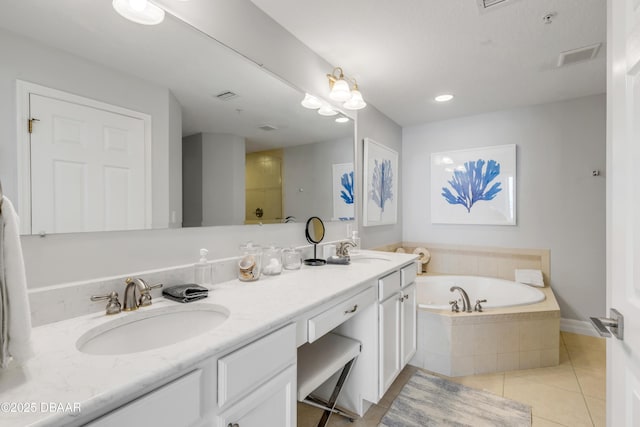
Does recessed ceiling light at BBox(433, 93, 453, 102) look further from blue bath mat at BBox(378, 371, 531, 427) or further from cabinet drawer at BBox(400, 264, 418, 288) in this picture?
blue bath mat at BBox(378, 371, 531, 427)

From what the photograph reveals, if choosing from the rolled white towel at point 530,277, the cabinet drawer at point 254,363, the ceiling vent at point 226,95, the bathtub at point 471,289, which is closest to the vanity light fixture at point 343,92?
the ceiling vent at point 226,95

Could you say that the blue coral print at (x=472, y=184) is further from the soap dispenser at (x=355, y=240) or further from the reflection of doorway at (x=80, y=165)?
the reflection of doorway at (x=80, y=165)

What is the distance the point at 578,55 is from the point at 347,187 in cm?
186

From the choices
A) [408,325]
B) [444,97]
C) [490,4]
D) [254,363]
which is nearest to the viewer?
[254,363]

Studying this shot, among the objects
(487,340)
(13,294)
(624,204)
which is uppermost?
(624,204)

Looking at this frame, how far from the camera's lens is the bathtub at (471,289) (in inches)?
113

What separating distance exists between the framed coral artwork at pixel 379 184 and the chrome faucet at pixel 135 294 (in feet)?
6.44

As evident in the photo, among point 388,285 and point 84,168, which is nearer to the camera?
point 84,168

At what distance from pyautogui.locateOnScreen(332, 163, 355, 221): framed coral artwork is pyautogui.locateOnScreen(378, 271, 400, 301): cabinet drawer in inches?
28.5

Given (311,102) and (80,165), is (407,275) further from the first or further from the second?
(80,165)

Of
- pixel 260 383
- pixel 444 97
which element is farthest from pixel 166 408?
pixel 444 97

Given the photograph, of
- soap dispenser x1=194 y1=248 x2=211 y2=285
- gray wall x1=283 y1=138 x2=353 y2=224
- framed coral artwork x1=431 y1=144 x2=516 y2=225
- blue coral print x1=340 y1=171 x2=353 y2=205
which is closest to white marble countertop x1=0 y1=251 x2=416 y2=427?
soap dispenser x1=194 y1=248 x2=211 y2=285

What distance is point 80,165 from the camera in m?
0.96

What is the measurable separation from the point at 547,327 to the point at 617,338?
1810mm
